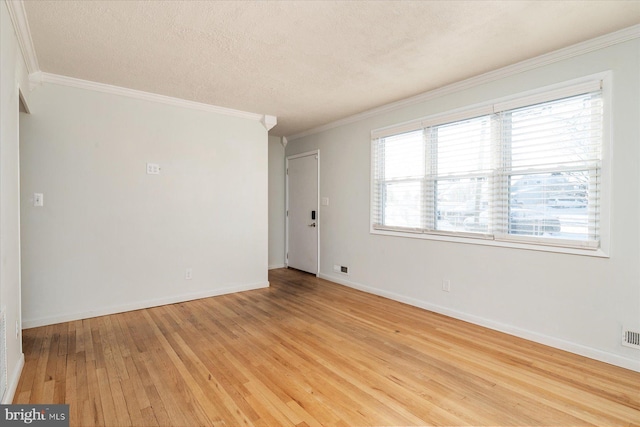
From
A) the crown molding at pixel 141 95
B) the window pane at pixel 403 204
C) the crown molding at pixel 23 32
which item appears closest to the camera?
the crown molding at pixel 23 32

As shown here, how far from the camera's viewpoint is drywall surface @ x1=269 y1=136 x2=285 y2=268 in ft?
20.3

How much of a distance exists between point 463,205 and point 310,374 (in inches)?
93.8

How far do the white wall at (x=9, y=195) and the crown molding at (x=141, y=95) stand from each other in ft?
2.85

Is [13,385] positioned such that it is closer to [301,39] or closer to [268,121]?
[301,39]

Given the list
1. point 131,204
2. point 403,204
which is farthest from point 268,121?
point 403,204

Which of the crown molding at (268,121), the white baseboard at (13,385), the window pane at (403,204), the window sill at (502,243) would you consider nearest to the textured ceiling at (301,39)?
the crown molding at (268,121)

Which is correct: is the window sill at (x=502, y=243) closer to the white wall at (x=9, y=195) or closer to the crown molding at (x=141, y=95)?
the crown molding at (x=141, y=95)

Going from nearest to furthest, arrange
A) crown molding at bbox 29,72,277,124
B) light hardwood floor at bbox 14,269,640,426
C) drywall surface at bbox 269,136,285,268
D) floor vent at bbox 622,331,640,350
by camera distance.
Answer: light hardwood floor at bbox 14,269,640,426, floor vent at bbox 622,331,640,350, crown molding at bbox 29,72,277,124, drywall surface at bbox 269,136,285,268

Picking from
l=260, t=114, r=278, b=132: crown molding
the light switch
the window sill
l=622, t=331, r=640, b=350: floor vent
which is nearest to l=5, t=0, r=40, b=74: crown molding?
the light switch

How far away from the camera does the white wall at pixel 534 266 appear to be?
2.47 m

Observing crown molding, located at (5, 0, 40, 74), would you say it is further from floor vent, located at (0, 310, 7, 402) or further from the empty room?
floor vent, located at (0, 310, 7, 402)

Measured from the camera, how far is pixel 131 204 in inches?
149

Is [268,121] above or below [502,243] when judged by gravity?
above

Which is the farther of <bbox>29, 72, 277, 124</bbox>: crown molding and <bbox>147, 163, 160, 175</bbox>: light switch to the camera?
<bbox>147, 163, 160, 175</bbox>: light switch
